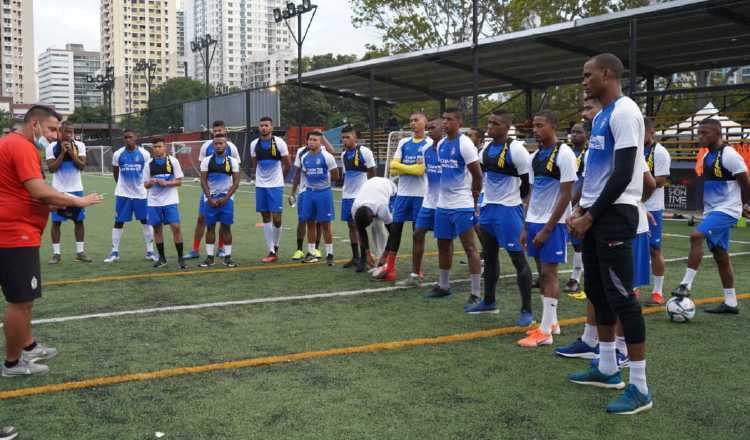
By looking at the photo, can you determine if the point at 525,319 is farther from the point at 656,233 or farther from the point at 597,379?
the point at 656,233

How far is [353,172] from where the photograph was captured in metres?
10.1

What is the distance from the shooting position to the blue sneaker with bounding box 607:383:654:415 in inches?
164

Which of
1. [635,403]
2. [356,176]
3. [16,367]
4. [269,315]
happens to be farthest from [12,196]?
[356,176]

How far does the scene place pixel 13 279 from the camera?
187 inches

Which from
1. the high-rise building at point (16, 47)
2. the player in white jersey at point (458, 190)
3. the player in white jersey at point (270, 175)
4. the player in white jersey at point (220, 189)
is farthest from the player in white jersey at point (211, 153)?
the high-rise building at point (16, 47)

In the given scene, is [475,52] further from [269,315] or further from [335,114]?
[335,114]

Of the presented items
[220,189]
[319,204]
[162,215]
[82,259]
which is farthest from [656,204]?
[82,259]

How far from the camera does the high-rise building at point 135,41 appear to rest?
15188 centimetres

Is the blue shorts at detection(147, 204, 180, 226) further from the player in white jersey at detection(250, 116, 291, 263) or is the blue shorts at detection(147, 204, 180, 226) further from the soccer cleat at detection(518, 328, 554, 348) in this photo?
the soccer cleat at detection(518, 328, 554, 348)

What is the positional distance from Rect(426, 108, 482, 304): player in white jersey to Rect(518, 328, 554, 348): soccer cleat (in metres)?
1.48

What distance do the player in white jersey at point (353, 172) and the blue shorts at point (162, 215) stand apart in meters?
2.55

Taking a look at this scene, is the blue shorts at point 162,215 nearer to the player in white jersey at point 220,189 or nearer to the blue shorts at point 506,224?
the player in white jersey at point 220,189

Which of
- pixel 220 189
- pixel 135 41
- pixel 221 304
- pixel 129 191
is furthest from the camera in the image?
pixel 135 41

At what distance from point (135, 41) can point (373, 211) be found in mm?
160518
